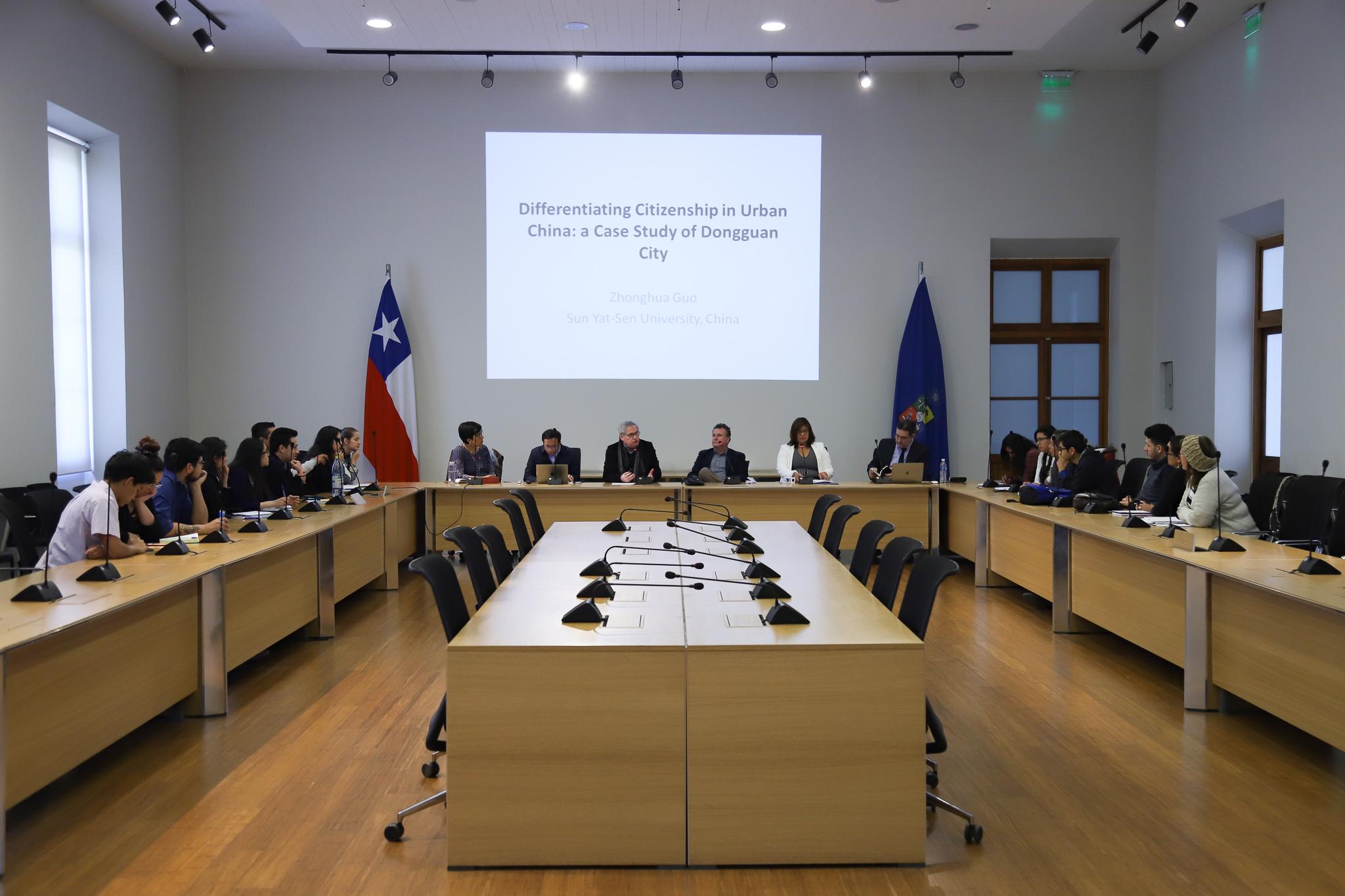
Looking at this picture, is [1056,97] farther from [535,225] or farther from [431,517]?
[431,517]

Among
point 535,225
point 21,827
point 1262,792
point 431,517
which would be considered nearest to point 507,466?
point 431,517

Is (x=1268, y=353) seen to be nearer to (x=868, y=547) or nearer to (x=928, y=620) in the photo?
(x=868, y=547)

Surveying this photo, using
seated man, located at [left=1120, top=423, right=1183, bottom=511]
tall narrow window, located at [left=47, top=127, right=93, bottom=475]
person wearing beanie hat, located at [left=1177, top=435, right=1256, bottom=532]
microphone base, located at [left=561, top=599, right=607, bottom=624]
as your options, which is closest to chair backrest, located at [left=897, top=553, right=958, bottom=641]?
microphone base, located at [left=561, top=599, right=607, bottom=624]

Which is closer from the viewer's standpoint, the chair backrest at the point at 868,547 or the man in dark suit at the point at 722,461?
the chair backrest at the point at 868,547

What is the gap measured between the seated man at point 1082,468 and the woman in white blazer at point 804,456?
2.02 meters

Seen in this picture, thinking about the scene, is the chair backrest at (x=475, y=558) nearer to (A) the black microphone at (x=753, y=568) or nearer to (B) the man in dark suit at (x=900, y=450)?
(A) the black microphone at (x=753, y=568)

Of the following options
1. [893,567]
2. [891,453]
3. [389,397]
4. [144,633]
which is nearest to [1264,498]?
[891,453]

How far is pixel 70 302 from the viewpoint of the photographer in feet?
26.8

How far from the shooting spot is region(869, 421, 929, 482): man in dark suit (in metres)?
8.65

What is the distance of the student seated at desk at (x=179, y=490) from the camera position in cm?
529

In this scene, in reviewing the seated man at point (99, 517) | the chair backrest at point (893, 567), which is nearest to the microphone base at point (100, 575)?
the seated man at point (99, 517)

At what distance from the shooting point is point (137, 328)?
8.77m

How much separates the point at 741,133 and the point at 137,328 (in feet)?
18.8

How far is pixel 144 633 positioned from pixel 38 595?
1.67 feet
